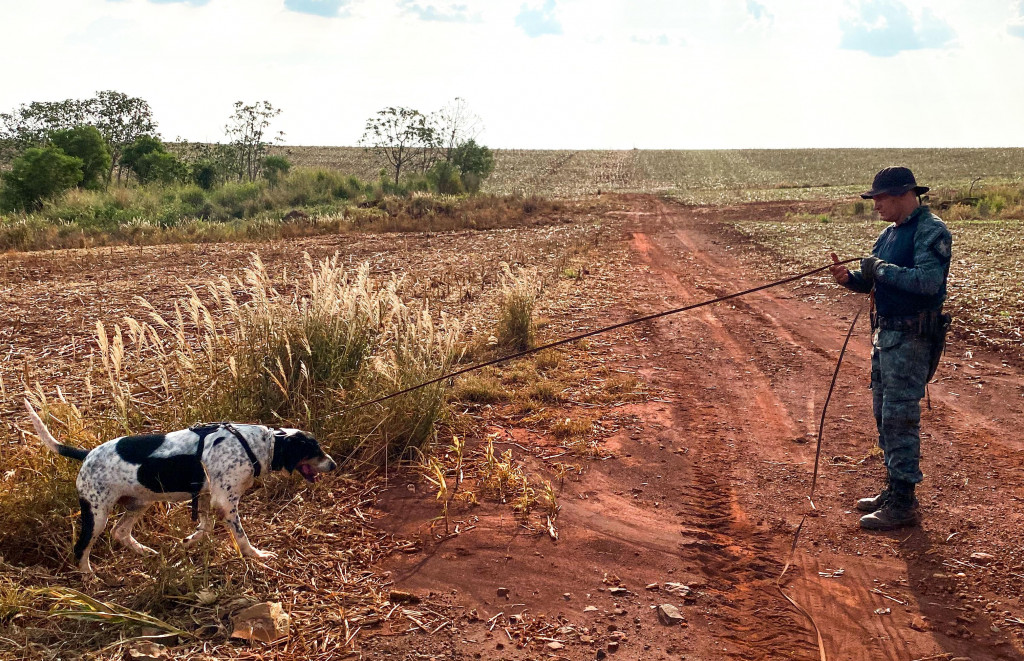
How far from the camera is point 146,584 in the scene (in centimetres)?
362

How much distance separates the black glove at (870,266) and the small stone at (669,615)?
241 cm

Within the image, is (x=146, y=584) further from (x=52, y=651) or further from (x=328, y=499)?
(x=328, y=499)

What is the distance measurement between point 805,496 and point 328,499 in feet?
10.6

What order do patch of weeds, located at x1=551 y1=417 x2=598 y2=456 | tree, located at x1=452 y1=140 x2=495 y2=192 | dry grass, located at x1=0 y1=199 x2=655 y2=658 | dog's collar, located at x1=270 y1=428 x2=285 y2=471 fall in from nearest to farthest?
dry grass, located at x1=0 y1=199 x2=655 y2=658 → dog's collar, located at x1=270 y1=428 x2=285 y2=471 → patch of weeds, located at x1=551 y1=417 x2=598 y2=456 → tree, located at x1=452 y1=140 x2=495 y2=192

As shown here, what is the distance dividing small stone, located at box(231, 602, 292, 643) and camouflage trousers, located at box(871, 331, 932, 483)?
12.2 ft

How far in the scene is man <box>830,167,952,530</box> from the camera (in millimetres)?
4434

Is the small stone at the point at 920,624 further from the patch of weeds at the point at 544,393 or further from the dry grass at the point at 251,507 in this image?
the patch of weeds at the point at 544,393

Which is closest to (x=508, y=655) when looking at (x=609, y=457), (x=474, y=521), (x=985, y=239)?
(x=474, y=521)

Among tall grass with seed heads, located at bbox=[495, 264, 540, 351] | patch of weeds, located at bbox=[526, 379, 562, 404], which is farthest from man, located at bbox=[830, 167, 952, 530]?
tall grass with seed heads, located at bbox=[495, 264, 540, 351]

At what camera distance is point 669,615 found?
11.8 feet

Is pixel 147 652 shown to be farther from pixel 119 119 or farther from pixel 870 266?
pixel 119 119

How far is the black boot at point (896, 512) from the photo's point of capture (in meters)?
4.48

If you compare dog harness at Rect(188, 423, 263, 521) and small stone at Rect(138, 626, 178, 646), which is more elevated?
dog harness at Rect(188, 423, 263, 521)

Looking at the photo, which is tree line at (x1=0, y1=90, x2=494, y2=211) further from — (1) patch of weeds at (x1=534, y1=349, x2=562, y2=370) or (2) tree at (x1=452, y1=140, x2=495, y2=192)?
(1) patch of weeds at (x1=534, y1=349, x2=562, y2=370)
